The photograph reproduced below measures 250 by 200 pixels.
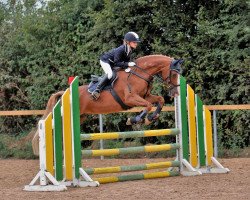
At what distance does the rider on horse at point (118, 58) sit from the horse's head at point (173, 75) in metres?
0.52

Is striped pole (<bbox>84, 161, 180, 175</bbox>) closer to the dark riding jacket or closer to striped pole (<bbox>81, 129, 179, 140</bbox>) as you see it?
striped pole (<bbox>81, 129, 179, 140</bbox>)

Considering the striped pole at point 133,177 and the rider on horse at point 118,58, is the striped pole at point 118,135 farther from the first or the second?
the rider on horse at point 118,58

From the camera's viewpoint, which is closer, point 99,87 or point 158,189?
point 158,189

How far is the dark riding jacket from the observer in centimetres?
1051

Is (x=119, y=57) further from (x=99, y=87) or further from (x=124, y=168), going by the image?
(x=124, y=168)

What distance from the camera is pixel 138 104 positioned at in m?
10.4

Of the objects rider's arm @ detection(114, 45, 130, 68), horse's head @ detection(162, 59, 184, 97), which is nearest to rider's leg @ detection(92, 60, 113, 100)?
rider's arm @ detection(114, 45, 130, 68)

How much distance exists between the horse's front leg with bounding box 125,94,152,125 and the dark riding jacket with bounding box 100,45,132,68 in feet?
1.62

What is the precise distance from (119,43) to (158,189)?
7.30 m

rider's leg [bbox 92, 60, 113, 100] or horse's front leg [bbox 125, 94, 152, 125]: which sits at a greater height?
rider's leg [bbox 92, 60, 113, 100]

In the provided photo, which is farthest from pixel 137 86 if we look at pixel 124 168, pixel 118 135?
pixel 124 168

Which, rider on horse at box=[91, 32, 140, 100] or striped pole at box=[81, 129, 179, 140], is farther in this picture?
rider on horse at box=[91, 32, 140, 100]

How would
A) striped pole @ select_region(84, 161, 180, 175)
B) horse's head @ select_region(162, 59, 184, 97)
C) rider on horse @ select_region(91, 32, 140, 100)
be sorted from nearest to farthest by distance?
striped pole @ select_region(84, 161, 180, 175), rider on horse @ select_region(91, 32, 140, 100), horse's head @ select_region(162, 59, 184, 97)

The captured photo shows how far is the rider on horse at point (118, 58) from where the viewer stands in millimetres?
10469
